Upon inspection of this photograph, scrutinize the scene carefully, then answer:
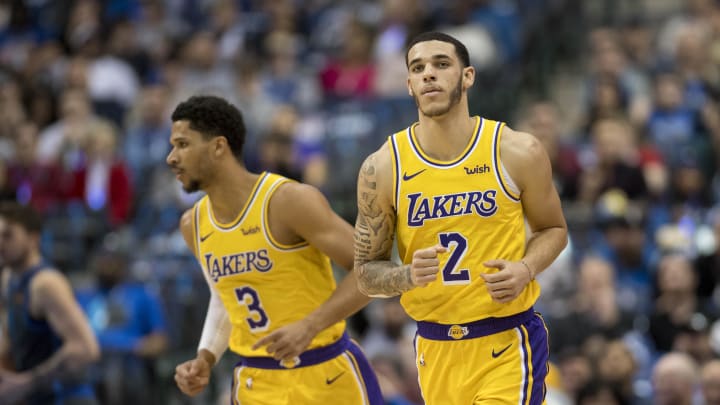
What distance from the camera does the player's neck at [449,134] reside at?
6.37 meters

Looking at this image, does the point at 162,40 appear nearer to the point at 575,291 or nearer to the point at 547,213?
the point at 575,291

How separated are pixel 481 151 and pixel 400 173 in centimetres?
46

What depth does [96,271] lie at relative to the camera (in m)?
12.8

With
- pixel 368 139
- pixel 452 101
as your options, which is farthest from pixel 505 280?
pixel 368 139

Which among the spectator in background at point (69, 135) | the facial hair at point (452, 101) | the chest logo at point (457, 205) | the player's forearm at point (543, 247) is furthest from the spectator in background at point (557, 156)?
the chest logo at point (457, 205)

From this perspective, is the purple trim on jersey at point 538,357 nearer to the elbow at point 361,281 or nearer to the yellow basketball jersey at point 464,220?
the yellow basketball jersey at point 464,220

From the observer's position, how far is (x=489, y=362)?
20.6 ft

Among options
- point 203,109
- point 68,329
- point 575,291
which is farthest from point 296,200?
point 575,291

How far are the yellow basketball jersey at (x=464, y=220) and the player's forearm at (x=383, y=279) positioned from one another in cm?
19

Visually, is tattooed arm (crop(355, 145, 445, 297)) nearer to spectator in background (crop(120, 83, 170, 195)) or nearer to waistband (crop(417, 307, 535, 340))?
waistband (crop(417, 307, 535, 340))

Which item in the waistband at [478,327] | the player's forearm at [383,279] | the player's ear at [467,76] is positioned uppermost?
the player's ear at [467,76]

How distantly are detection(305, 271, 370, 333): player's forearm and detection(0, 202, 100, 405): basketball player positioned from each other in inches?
90.6

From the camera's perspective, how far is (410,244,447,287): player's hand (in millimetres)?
5926

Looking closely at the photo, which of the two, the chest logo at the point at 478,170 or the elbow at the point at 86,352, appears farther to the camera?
the elbow at the point at 86,352
